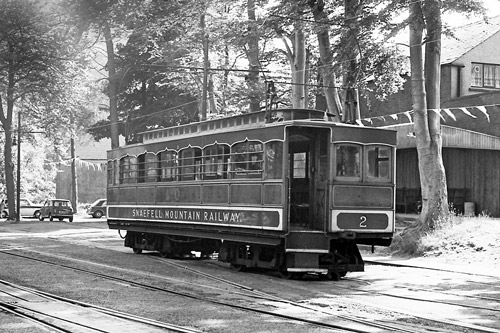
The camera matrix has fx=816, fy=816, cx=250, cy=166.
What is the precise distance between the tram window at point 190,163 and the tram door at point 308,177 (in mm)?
2865

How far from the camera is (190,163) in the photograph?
65.6ft

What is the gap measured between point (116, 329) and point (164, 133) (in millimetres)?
12226

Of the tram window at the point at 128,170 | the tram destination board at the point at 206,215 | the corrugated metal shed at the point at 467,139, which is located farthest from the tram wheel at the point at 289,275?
the corrugated metal shed at the point at 467,139

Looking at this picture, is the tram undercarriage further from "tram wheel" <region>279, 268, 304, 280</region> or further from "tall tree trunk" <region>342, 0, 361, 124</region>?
"tall tree trunk" <region>342, 0, 361, 124</region>

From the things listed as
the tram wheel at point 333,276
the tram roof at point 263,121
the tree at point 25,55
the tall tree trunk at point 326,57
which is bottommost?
the tram wheel at point 333,276

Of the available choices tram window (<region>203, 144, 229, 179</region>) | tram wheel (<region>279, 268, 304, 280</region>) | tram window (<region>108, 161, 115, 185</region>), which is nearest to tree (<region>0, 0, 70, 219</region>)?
tram window (<region>108, 161, 115, 185</region>)

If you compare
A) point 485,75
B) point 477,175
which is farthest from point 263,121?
point 485,75

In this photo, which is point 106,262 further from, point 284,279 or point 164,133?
point 284,279

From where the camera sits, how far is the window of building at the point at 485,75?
4228cm

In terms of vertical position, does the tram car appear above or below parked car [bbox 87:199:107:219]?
above

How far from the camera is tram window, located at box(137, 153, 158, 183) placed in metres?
22.0

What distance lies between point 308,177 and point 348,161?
0.97 m

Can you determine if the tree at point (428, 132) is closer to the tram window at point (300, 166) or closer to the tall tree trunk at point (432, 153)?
the tall tree trunk at point (432, 153)

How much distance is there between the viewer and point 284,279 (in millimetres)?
16688
